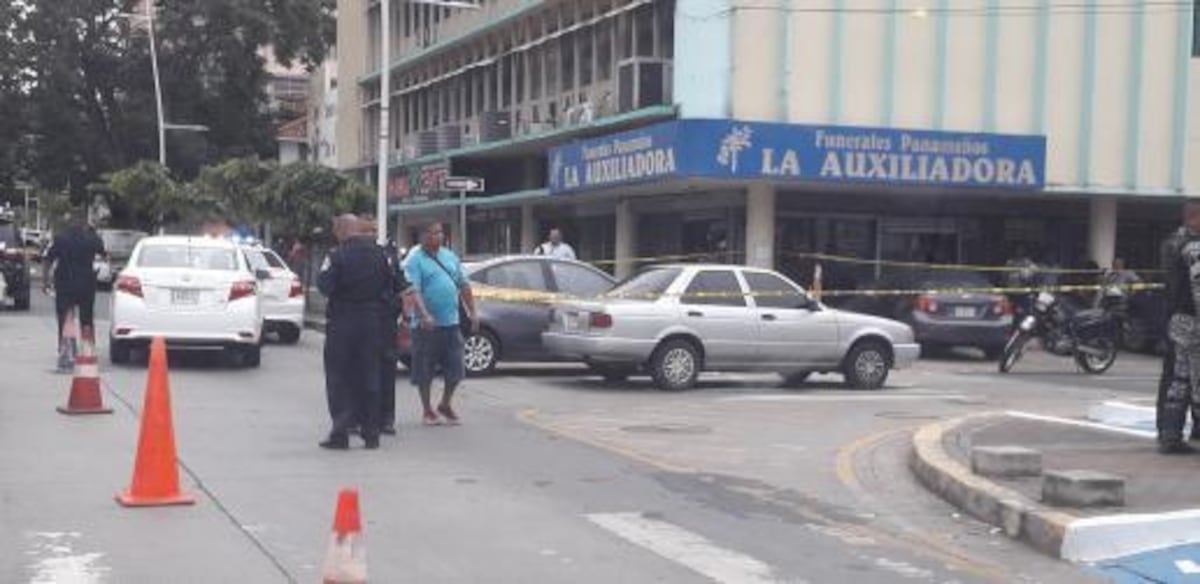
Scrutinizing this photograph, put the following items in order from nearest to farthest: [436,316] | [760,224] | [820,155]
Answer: [436,316] → [820,155] → [760,224]

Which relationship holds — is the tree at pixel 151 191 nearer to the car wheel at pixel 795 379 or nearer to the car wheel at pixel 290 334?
the car wheel at pixel 290 334

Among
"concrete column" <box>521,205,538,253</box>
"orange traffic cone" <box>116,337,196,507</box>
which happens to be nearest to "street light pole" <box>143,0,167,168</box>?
"concrete column" <box>521,205,538,253</box>

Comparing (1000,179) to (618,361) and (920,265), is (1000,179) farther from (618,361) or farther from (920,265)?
(618,361)

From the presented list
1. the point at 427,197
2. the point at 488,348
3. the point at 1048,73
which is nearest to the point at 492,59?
the point at 427,197

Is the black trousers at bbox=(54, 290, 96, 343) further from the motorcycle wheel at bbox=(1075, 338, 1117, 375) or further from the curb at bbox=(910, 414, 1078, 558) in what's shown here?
the motorcycle wheel at bbox=(1075, 338, 1117, 375)

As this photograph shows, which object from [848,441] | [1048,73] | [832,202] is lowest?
[848,441]

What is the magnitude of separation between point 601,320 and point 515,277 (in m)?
2.04

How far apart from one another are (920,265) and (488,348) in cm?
1188

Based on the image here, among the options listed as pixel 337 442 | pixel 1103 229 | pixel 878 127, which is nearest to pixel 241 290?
pixel 337 442

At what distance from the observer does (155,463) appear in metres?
8.91

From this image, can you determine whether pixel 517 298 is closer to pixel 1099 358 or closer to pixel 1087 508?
pixel 1099 358

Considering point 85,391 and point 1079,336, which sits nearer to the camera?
point 85,391

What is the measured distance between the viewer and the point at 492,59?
37.2m

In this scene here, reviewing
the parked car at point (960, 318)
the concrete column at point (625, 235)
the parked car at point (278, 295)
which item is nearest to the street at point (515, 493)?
the parked car at point (278, 295)
